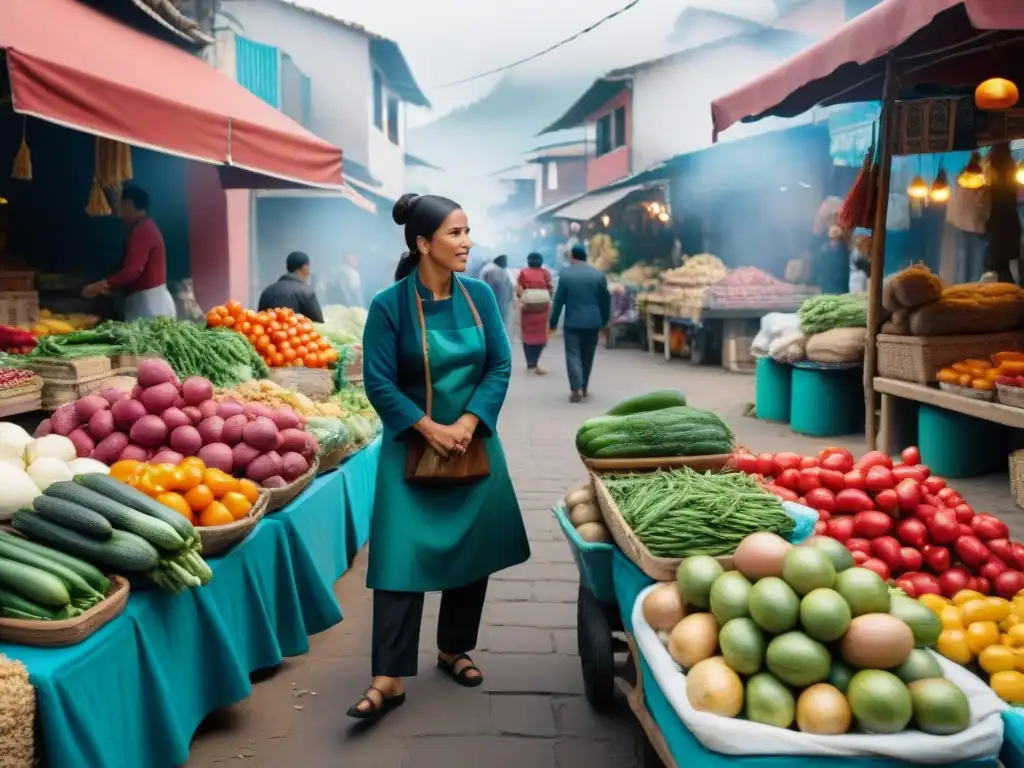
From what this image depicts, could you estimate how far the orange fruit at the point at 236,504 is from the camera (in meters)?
3.73

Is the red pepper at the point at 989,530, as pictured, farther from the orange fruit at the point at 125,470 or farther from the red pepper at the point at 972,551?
the orange fruit at the point at 125,470

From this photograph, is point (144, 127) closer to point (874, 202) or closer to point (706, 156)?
point (874, 202)

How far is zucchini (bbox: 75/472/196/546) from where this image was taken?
3242mm

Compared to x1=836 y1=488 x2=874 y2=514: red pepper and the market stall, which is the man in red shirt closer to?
the market stall

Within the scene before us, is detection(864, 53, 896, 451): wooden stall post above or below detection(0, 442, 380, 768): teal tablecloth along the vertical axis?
above

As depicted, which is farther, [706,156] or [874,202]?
[706,156]

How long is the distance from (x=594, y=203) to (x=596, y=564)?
21.5m

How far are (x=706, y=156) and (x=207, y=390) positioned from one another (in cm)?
1640

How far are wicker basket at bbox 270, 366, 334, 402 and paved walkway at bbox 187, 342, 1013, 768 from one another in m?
1.41

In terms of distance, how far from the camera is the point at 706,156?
1927 centimetres

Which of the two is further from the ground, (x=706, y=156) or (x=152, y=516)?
(x=706, y=156)

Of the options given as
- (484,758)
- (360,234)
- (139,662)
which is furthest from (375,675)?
(360,234)

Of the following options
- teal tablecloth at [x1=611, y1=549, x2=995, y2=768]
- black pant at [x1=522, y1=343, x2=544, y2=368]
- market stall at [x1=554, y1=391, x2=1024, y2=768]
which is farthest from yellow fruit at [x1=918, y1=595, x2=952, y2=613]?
black pant at [x1=522, y1=343, x2=544, y2=368]

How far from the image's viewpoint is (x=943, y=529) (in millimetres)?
3781
